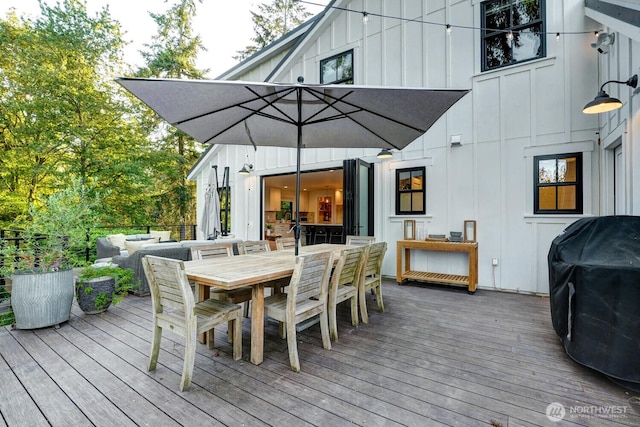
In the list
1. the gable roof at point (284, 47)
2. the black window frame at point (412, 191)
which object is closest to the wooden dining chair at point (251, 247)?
the black window frame at point (412, 191)

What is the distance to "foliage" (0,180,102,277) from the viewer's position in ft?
10.2

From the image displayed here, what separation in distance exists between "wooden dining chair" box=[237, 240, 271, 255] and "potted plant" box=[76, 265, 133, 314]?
5.99 ft

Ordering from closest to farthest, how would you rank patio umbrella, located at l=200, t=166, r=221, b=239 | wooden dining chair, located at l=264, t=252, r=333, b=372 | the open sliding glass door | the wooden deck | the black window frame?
1. the wooden deck
2. wooden dining chair, located at l=264, t=252, r=333, b=372
3. the black window frame
4. the open sliding glass door
5. patio umbrella, located at l=200, t=166, r=221, b=239

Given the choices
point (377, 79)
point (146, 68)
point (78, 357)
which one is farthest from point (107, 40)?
point (78, 357)

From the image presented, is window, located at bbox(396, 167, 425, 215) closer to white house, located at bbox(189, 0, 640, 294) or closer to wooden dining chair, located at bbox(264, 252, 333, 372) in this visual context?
white house, located at bbox(189, 0, 640, 294)

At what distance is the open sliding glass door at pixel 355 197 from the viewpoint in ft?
18.7

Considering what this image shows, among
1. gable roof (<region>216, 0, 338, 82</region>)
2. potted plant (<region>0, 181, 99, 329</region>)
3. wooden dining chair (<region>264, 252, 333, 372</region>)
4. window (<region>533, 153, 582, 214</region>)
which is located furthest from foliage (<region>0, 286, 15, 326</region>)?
window (<region>533, 153, 582, 214</region>)

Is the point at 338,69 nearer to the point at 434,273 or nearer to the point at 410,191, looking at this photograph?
the point at 410,191

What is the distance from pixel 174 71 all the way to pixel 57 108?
5.02 m

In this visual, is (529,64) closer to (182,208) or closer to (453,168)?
(453,168)

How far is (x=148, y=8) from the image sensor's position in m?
12.6

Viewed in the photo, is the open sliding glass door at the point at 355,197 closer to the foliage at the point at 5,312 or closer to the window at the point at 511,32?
the window at the point at 511,32

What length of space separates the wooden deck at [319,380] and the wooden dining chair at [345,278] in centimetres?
21

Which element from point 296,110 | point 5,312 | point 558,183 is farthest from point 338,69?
point 5,312
